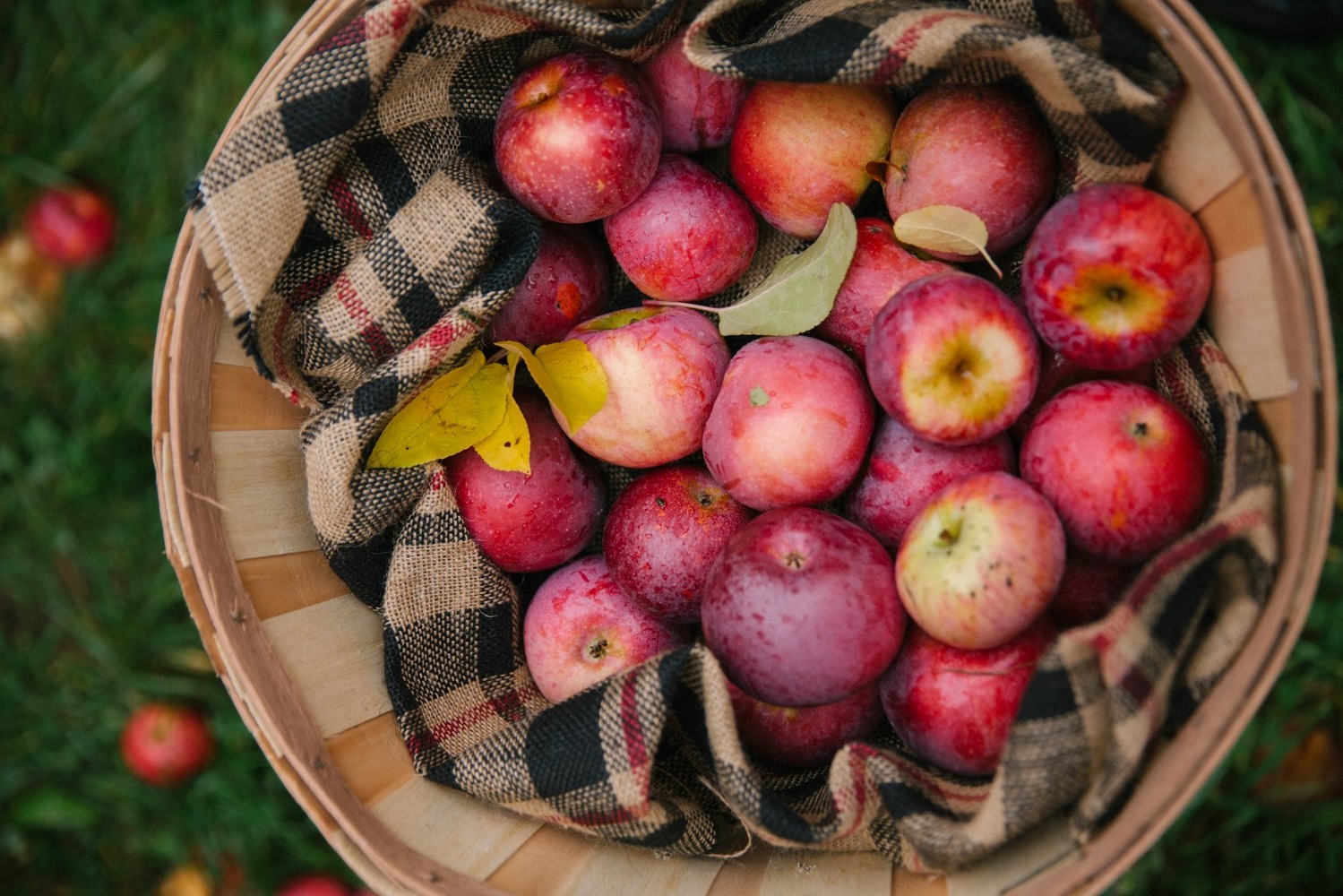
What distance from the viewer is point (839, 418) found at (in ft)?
4.40

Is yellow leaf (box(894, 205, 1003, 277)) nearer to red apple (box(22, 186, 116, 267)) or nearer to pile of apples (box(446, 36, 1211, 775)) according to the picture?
pile of apples (box(446, 36, 1211, 775))

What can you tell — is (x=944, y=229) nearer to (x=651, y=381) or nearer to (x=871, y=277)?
(x=871, y=277)

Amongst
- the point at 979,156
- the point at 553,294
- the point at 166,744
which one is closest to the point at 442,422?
the point at 553,294

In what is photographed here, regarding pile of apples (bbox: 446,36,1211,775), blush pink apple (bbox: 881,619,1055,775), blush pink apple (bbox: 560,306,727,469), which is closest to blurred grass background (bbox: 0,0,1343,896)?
pile of apples (bbox: 446,36,1211,775)

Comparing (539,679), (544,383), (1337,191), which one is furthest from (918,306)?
(1337,191)

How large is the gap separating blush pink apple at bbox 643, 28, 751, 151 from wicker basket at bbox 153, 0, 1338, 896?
0.47 m

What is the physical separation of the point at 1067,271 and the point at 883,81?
361mm

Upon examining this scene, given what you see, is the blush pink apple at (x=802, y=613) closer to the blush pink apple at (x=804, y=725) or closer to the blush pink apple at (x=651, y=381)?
the blush pink apple at (x=804, y=725)

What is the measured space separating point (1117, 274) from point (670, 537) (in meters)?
0.70

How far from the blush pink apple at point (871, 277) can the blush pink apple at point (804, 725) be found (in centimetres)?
52

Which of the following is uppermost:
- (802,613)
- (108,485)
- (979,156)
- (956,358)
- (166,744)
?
(979,156)

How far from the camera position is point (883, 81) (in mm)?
1295

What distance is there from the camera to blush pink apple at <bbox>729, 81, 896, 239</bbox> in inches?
54.9

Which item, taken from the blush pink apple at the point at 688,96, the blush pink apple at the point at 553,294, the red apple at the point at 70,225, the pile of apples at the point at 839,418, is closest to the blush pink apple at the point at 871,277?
the pile of apples at the point at 839,418
